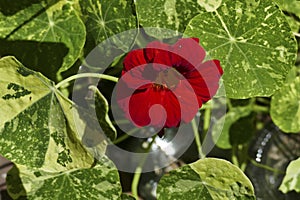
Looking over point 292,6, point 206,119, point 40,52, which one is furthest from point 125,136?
point 292,6

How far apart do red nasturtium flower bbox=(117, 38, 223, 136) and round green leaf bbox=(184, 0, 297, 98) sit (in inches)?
3.2

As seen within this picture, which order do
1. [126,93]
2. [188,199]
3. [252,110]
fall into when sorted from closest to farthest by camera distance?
[126,93]
[188,199]
[252,110]

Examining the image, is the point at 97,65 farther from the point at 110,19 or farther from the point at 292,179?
the point at 292,179

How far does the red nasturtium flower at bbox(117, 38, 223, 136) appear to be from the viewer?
84 cm

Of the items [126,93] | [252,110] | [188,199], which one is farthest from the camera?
[252,110]

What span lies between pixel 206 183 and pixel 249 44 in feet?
0.79

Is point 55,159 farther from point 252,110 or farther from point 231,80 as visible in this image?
point 252,110

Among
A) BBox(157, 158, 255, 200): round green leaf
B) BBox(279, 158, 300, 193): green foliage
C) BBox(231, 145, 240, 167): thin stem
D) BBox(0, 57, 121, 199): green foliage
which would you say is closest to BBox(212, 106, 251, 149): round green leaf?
BBox(231, 145, 240, 167): thin stem

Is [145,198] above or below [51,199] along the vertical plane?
below

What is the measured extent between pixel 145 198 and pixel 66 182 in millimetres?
300

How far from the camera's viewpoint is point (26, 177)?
3.42ft

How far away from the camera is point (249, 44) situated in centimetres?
94

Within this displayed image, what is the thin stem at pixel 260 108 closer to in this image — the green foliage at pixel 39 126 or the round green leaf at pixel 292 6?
the round green leaf at pixel 292 6

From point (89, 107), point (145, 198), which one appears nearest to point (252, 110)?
point (145, 198)
